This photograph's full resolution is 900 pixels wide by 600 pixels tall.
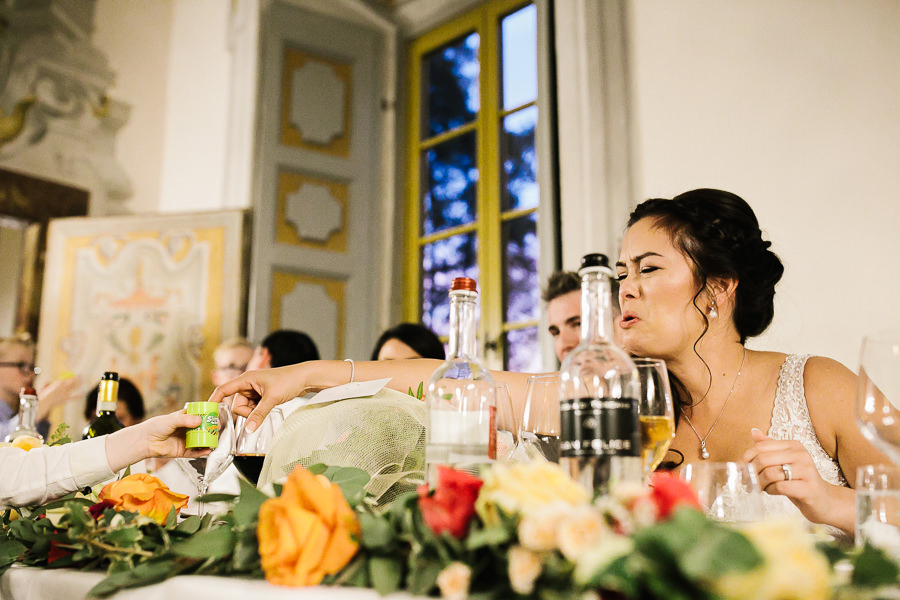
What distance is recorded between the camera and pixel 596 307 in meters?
0.68

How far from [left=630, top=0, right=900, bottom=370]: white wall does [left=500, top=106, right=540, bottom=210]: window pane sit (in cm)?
101

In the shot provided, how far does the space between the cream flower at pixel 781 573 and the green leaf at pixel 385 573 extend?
226mm

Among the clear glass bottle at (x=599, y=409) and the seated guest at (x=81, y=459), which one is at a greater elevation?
the clear glass bottle at (x=599, y=409)

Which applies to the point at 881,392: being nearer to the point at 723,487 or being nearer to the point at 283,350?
the point at 723,487

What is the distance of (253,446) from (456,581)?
50 centimetres

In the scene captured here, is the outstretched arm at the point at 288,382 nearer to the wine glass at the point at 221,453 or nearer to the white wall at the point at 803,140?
the wine glass at the point at 221,453

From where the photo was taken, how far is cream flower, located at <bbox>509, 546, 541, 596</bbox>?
446 mm

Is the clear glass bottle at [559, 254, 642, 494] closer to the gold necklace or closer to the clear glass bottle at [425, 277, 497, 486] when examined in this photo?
the clear glass bottle at [425, 277, 497, 486]

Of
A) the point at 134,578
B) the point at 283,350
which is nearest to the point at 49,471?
the point at 134,578

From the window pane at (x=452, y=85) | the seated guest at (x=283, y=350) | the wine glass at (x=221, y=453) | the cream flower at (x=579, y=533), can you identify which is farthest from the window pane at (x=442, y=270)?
the cream flower at (x=579, y=533)

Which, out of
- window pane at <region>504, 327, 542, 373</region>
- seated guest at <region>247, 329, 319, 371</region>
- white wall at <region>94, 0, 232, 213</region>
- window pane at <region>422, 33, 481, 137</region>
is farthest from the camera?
white wall at <region>94, 0, 232, 213</region>

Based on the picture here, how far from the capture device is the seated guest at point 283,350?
303 cm

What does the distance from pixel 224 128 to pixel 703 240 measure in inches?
139

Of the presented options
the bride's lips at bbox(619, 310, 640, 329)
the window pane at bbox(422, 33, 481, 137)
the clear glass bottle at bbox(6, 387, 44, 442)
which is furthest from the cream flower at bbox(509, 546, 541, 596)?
the window pane at bbox(422, 33, 481, 137)
